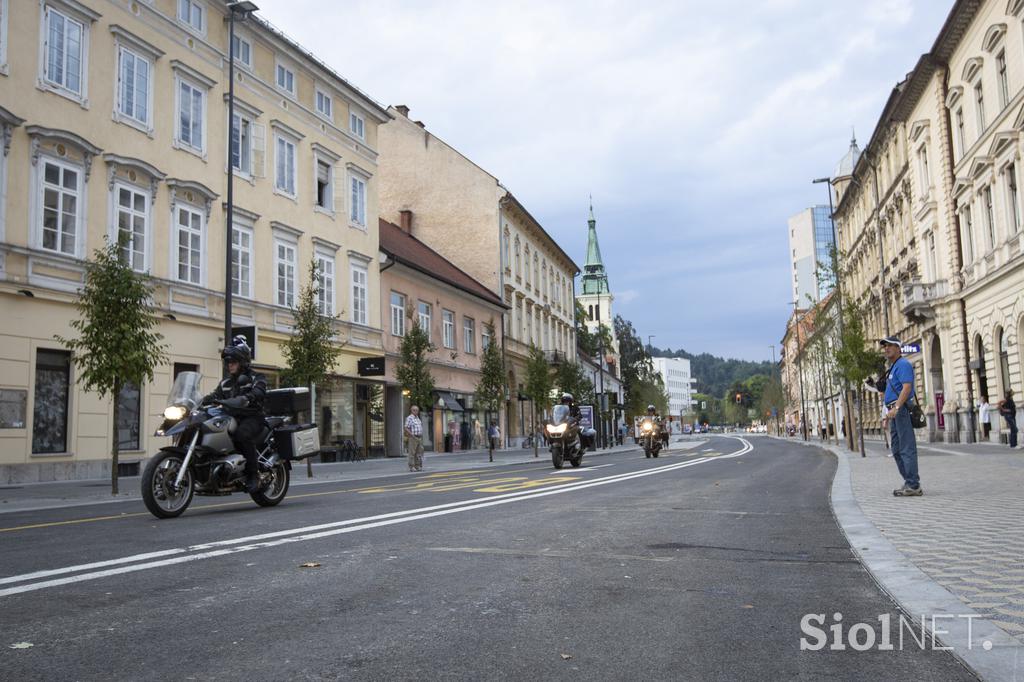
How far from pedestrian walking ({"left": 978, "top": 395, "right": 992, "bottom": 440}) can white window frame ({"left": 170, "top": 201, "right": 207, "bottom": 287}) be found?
27259 millimetres

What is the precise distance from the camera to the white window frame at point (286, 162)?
27891 millimetres

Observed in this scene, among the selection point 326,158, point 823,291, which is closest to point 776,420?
point 823,291

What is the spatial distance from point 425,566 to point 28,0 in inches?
749

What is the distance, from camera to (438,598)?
4.41 meters

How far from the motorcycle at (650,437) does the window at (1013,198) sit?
13591 millimetres

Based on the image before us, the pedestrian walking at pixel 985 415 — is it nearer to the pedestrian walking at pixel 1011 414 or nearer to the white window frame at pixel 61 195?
the pedestrian walking at pixel 1011 414

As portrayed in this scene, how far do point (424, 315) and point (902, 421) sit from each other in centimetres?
2918

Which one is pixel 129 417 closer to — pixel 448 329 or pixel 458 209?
pixel 448 329

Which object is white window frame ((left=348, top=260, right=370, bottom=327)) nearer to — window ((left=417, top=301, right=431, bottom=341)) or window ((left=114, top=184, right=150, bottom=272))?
window ((left=417, top=301, right=431, bottom=341))

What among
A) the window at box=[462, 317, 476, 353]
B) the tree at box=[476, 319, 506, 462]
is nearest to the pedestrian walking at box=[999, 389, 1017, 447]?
the tree at box=[476, 319, 506, 462]

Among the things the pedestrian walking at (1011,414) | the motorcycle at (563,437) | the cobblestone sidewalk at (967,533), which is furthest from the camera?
the pedestrian walking at (1011,414)

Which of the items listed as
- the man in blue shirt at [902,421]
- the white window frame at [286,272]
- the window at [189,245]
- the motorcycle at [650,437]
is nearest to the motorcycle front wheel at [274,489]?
the man in blue shirt at [902,421]

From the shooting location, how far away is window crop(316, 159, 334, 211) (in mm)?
30578

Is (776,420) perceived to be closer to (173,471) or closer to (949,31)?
(949,31)
